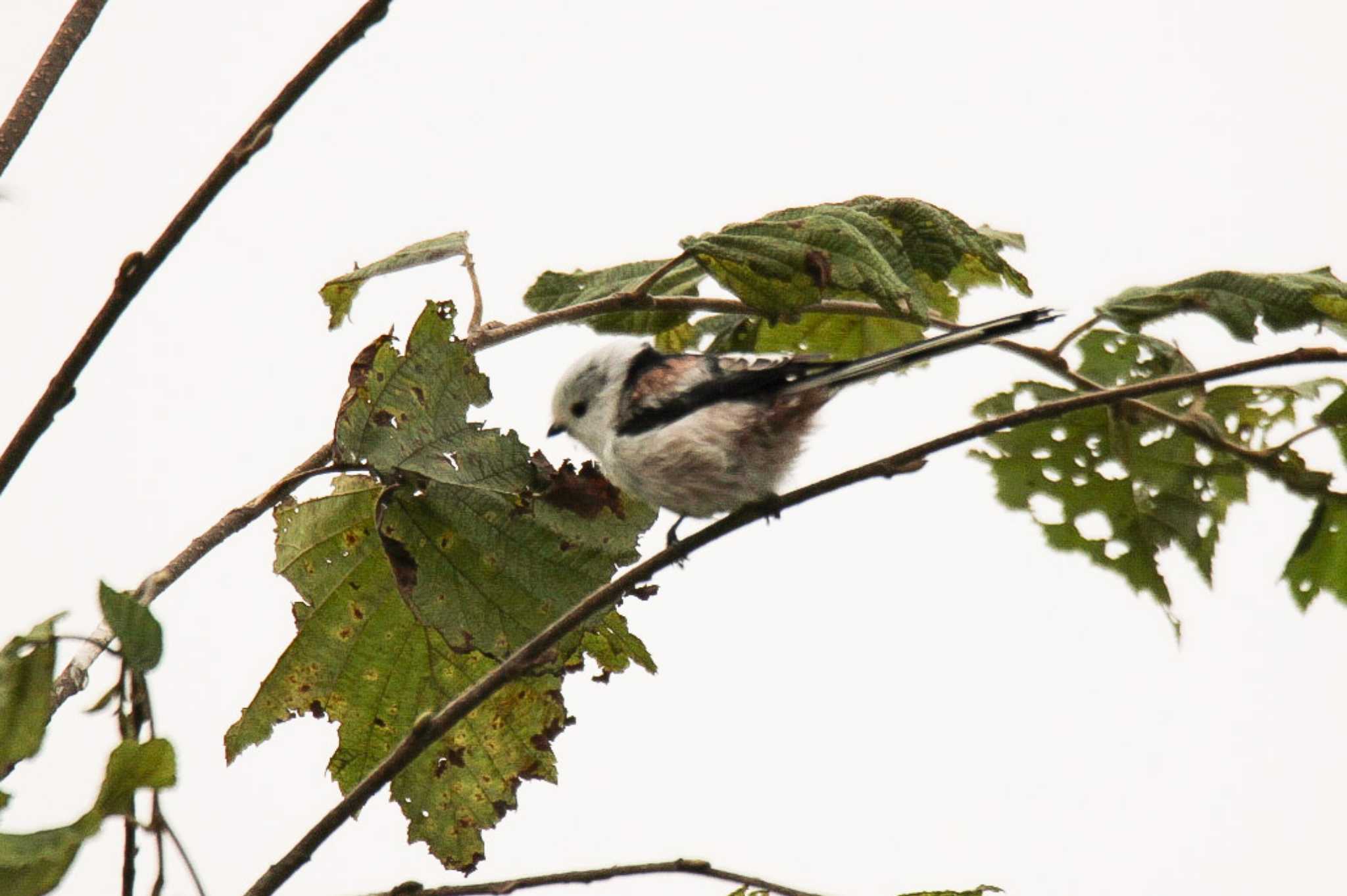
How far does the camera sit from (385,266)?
2510 mm

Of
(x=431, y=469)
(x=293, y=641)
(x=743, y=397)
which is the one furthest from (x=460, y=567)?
(x=743, y=397)

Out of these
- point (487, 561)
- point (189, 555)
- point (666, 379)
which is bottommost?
point (189, 555)

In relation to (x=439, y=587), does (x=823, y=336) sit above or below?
above

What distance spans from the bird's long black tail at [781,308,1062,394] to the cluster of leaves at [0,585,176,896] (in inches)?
49.7

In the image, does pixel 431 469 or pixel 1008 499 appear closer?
pixel 431 469

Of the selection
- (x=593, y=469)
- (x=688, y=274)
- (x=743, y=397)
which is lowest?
(x=593, y=469)

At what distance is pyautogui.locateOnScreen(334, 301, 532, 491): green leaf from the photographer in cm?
216

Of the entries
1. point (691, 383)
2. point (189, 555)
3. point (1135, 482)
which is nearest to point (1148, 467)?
point (1135, 482)

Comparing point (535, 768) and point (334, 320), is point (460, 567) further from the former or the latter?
point (334, 320)

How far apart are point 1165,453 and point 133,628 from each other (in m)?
2.04

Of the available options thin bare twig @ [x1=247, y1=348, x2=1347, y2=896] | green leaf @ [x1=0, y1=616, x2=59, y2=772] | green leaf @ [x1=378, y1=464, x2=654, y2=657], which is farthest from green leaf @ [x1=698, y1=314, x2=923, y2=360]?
green leaf @ [x1=0, y1=616, x2=59, y2=772]

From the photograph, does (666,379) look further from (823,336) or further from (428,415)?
(428,415)

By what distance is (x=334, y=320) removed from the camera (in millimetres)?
2658

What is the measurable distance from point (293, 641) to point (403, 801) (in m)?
0.32
